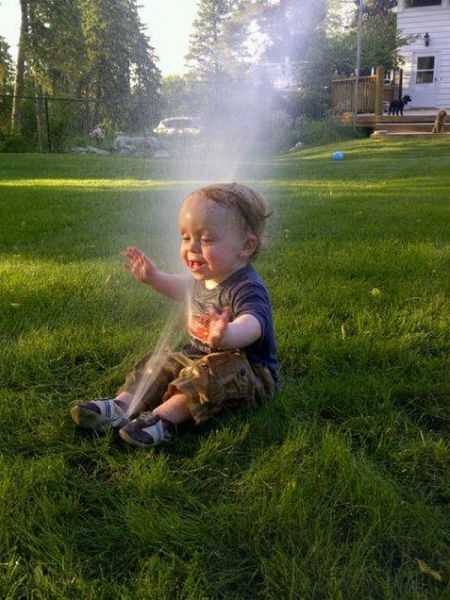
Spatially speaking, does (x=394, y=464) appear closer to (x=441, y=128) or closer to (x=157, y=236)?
(x=157, y=236)

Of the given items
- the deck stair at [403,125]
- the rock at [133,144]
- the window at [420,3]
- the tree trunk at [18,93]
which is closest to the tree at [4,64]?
the tree trunk at [18,93]

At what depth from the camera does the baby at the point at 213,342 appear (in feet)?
5.92

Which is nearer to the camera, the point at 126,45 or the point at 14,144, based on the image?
the point at 126,45

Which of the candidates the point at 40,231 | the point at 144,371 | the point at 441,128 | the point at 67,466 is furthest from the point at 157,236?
the point at 441,128

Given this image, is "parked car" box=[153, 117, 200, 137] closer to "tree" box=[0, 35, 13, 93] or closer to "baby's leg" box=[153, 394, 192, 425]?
"baby's leg" box=[153, 394, 192, 425]

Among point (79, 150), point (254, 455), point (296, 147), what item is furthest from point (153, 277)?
point (79, 150)

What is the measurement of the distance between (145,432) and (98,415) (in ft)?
0.54

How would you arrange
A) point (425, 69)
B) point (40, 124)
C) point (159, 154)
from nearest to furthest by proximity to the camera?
point (159, 154)
point (40, 124)
point (425, 69)

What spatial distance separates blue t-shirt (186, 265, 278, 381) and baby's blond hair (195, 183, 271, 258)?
17 centimetres

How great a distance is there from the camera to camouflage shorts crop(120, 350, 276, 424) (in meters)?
1.85

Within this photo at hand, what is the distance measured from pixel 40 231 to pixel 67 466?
3633 mm

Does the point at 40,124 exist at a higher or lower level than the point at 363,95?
lower

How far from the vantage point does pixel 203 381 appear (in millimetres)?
1846

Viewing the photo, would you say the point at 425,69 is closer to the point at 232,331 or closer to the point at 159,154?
the point at 159,154
